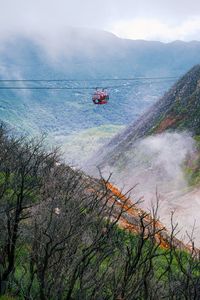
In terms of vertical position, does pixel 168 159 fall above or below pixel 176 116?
below

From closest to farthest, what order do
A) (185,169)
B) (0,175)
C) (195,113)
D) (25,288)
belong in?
(25,288)
(0,175)
(185,169)
(195,113)

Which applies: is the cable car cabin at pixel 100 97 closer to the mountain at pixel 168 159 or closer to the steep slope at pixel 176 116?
the mountain at pixel 168 159

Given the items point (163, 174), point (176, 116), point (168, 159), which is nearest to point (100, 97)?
point (163, 174)

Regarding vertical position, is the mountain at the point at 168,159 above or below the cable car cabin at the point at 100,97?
above

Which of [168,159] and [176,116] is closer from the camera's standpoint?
[168,159]

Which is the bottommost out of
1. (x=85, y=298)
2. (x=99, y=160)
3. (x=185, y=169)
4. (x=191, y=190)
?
(x=85, y=298)

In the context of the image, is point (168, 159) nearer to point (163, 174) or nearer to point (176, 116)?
point (163, 174)

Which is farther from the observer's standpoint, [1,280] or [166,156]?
[166,156]

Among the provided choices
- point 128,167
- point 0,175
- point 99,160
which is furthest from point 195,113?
point 0,175

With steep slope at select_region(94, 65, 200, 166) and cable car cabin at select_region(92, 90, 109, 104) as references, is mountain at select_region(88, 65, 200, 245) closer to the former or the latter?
steep slope at select_region(94, 65, 200, 166)

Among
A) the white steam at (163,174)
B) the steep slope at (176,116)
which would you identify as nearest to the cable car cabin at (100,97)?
the white steam at (163,174)

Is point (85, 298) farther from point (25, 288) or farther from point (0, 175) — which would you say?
point (0, 175)
